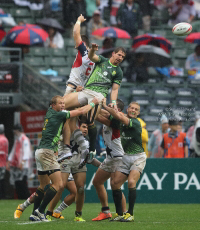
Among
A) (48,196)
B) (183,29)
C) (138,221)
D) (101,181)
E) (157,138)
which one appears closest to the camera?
(48,196)

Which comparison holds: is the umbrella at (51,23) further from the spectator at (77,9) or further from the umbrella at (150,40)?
the umbrella at (150,40)

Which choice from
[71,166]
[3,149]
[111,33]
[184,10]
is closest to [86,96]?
[71,166]

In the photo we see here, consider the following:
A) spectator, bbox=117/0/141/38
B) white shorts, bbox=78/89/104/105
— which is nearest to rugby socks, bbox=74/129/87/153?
white shorts, bbox=78/89/104/105

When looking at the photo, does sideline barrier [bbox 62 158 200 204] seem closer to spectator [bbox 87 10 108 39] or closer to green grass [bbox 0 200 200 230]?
green grass [bbox 0 200 200 230]

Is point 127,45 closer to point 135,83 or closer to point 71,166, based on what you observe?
point 135,83

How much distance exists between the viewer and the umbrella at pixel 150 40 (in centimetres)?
2119

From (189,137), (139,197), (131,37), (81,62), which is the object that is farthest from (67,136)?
(131,37)

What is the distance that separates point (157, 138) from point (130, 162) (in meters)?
5.80

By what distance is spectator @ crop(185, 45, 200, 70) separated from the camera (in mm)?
21786

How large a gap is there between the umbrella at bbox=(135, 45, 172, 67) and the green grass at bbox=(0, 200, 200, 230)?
21.7 feet

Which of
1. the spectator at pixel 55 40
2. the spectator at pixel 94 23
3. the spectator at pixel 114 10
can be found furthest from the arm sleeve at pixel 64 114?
the spectator at pixel 114 10

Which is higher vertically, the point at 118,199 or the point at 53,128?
the point at 53,128

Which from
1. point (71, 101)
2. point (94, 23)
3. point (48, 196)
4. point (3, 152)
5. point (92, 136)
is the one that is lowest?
point (3, 152)

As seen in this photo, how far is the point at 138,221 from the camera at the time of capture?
1080 centimetres
